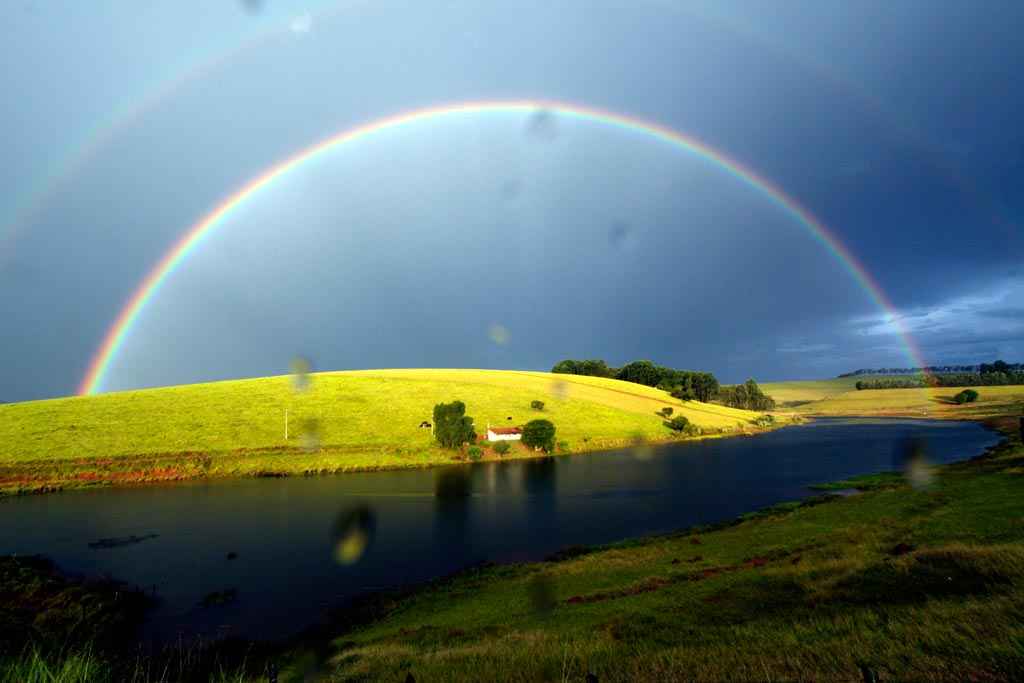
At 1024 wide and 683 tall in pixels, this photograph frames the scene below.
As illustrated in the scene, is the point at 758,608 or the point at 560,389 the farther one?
the point at 560,389

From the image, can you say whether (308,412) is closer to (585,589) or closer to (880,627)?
(585,589)

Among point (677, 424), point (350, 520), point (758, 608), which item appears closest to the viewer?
point (758, 608)

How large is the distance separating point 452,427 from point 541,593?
64.2 m

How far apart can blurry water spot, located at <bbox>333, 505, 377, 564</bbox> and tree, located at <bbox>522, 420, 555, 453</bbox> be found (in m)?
41.7

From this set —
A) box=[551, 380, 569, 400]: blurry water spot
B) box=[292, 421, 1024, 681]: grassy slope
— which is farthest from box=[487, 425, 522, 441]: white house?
box=[292, 421, 1024, 681]: grassy slope

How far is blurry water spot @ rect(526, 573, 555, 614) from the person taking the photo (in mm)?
20656

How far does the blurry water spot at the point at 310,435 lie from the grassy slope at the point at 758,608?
56.8m

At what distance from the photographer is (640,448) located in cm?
9919

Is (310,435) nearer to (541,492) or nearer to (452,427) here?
(452,427)

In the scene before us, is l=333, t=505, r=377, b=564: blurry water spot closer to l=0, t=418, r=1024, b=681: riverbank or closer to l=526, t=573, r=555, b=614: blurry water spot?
l=0, t=418, r=1024, b=681: riverbank

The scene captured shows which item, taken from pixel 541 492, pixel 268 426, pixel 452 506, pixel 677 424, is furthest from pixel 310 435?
pixel 677 424

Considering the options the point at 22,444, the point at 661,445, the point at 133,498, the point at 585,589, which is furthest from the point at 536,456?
the point at 22,444

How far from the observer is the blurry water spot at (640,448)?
87938 mm

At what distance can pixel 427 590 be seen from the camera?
2828cm
